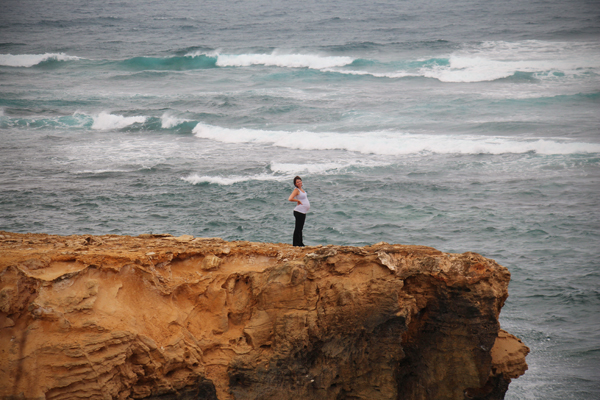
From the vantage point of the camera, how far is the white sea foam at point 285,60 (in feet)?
131

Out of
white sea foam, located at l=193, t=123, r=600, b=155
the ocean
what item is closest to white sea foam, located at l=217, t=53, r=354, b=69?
the ocean

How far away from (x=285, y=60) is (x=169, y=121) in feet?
58.9

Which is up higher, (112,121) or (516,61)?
(516,61)

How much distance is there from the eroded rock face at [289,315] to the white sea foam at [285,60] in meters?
35.0

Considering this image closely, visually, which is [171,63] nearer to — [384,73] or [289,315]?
[384,73]

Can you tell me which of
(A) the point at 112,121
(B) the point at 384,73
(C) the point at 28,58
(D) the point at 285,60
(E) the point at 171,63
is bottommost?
(A) the point at 112,121

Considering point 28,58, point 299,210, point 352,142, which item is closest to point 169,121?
point 352,142

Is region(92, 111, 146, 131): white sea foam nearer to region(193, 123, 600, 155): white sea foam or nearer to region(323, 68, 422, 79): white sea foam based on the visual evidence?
region(193, 123, 600, 155): white sea foam

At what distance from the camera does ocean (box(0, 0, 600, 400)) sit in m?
12.7

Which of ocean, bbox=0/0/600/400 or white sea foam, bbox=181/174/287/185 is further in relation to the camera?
white sea foam, bbox=181/174/287/185

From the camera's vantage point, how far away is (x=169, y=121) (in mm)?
25484

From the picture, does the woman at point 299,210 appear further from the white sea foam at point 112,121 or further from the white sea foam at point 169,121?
the white sea foam at point 112,121

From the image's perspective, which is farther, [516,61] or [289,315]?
[516,61]

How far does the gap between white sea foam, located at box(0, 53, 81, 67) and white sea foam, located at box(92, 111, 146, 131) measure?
18.6m
